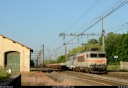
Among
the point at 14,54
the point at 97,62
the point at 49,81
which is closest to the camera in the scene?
the point at 49,81

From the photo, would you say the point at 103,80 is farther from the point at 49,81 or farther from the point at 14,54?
the point at 14,54

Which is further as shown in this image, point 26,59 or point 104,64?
point 26,59

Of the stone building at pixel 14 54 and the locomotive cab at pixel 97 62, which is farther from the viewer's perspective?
the stone building at pixel 14 54

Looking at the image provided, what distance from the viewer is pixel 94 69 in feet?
150

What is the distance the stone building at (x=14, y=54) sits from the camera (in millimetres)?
49125

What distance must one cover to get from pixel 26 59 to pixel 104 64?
40.6 feet

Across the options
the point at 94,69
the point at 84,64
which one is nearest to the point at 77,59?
the point at 84,64

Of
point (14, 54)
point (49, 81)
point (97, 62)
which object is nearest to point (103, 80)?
point (49, 81)

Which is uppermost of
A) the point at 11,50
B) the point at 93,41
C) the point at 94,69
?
the point at 93,41

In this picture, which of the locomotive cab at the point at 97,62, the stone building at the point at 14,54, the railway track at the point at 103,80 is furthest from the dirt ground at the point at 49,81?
the stone building at the point at 14,54

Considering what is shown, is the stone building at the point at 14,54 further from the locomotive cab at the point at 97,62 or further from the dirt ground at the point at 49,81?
the dirt ground at the point at 49,81

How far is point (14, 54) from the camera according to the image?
49938 millimetres

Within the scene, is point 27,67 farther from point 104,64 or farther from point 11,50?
point 104,64

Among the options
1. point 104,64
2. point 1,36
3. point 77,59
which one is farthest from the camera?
point 77,59
